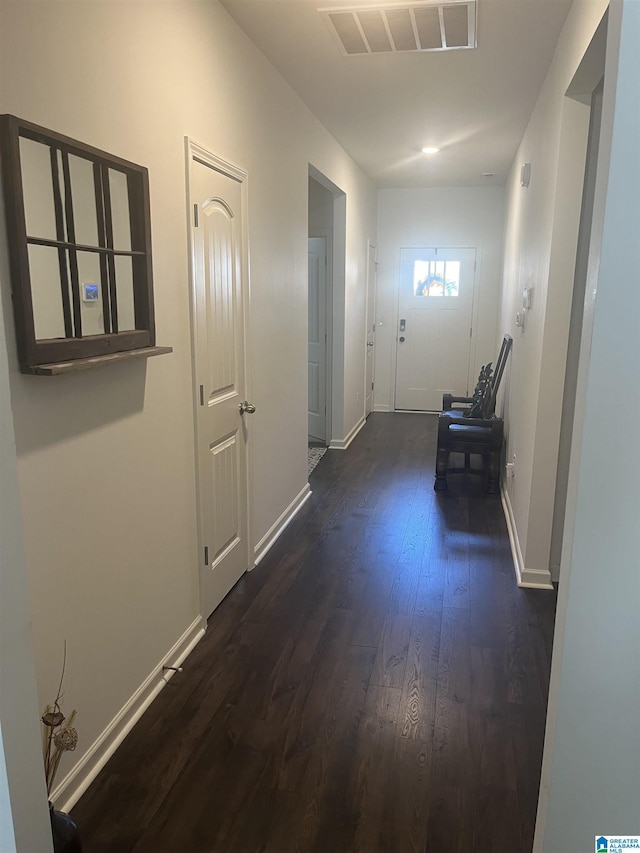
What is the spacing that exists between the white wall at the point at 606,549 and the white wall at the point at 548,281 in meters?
1.58

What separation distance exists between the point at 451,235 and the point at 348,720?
246 inches

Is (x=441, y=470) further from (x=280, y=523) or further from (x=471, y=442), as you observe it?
(x=280, y=523)

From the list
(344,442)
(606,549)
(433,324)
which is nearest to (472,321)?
(433,324)

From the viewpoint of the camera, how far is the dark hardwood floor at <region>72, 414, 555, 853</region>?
5.69 feet

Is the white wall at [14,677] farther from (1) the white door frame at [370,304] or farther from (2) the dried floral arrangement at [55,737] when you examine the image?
(1) the white door frame at [370,304]

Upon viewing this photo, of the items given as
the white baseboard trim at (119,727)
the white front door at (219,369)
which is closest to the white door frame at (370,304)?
the white front door at (219,369)

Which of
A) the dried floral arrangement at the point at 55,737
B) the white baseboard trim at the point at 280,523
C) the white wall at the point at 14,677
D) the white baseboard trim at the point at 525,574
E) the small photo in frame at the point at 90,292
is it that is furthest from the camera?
the white baseboard trim at the point at 280,523

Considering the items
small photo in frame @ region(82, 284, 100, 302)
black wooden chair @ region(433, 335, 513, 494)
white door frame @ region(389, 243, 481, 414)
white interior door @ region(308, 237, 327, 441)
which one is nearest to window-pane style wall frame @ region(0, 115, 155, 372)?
small photo in frame @ region(82, 284, 100, 302)

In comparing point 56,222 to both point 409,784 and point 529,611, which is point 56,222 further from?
point 529,611

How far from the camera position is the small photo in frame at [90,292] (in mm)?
1718

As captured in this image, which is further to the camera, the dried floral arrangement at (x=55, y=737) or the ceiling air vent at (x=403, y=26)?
the ceiling air vent at (x=403, y=26)

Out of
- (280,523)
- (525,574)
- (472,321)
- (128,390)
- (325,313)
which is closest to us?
(128,390)

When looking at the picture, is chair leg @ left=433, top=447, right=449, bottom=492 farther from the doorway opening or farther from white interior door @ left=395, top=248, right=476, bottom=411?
white interior door @ left=395, top=248, right=476, bottom=411

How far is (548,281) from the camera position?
2.93m
